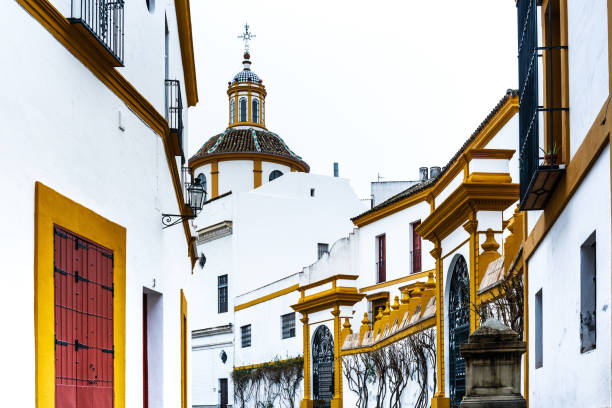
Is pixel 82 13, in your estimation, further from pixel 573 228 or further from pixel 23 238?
pixel 573 228

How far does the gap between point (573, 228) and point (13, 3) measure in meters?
4.70

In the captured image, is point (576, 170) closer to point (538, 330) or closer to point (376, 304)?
point (538, 330)

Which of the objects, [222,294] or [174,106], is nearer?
[174,106]

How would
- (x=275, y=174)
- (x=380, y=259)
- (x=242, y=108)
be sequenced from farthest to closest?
(x=242, y=108), (x=275, y=174), (x=380, y=259)

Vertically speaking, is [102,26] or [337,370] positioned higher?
[102,26]

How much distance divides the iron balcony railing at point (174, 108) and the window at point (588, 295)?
23.4 ft

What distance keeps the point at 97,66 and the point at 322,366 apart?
20857mm

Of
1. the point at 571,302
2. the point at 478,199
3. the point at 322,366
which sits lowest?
the point at 322,366

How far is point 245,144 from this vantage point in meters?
49.7

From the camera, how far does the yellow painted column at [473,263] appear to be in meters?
15.0

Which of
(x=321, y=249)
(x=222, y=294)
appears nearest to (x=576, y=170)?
(x=222, y=294)

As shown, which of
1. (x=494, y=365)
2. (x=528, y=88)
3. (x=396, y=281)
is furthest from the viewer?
(x=396, y=281)

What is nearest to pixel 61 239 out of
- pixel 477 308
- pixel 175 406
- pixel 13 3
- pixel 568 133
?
pixel 13 3

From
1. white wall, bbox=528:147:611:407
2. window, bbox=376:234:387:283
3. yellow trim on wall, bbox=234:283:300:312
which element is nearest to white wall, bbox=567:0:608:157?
white wall, bbox=528:147:611:407
